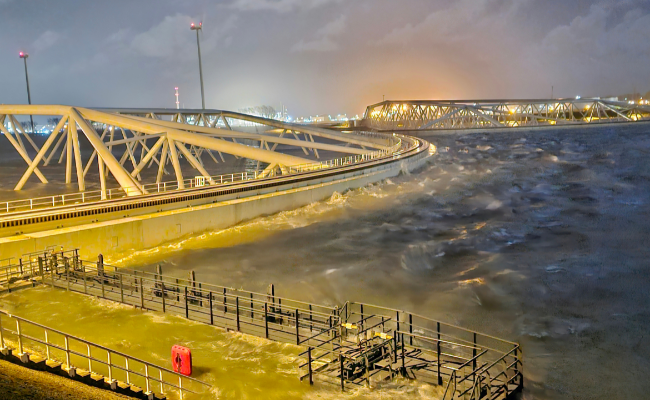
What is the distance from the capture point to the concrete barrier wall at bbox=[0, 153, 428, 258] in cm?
2462

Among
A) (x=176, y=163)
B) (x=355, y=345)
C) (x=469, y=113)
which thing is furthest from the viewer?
(x=469, y=113)

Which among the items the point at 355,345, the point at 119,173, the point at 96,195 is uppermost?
the point at 119,173

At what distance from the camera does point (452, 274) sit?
2541cm

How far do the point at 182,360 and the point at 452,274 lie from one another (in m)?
16.1

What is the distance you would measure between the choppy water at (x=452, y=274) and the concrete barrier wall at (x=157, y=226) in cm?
81

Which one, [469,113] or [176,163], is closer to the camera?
[176,163]

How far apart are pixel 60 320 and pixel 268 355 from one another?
22.2 ft

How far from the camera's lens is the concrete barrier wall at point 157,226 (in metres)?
24.6

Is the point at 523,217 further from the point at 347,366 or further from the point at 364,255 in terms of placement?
the point at 347,366

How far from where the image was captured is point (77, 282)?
64.3 ft

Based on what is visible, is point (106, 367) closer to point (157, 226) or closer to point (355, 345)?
point (355, 345)

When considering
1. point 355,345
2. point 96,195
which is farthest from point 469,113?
point 355,345

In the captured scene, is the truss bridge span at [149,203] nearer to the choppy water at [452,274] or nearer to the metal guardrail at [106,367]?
the choppy water at [452,274]

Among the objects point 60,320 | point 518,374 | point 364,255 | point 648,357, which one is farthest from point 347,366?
point 364,255
